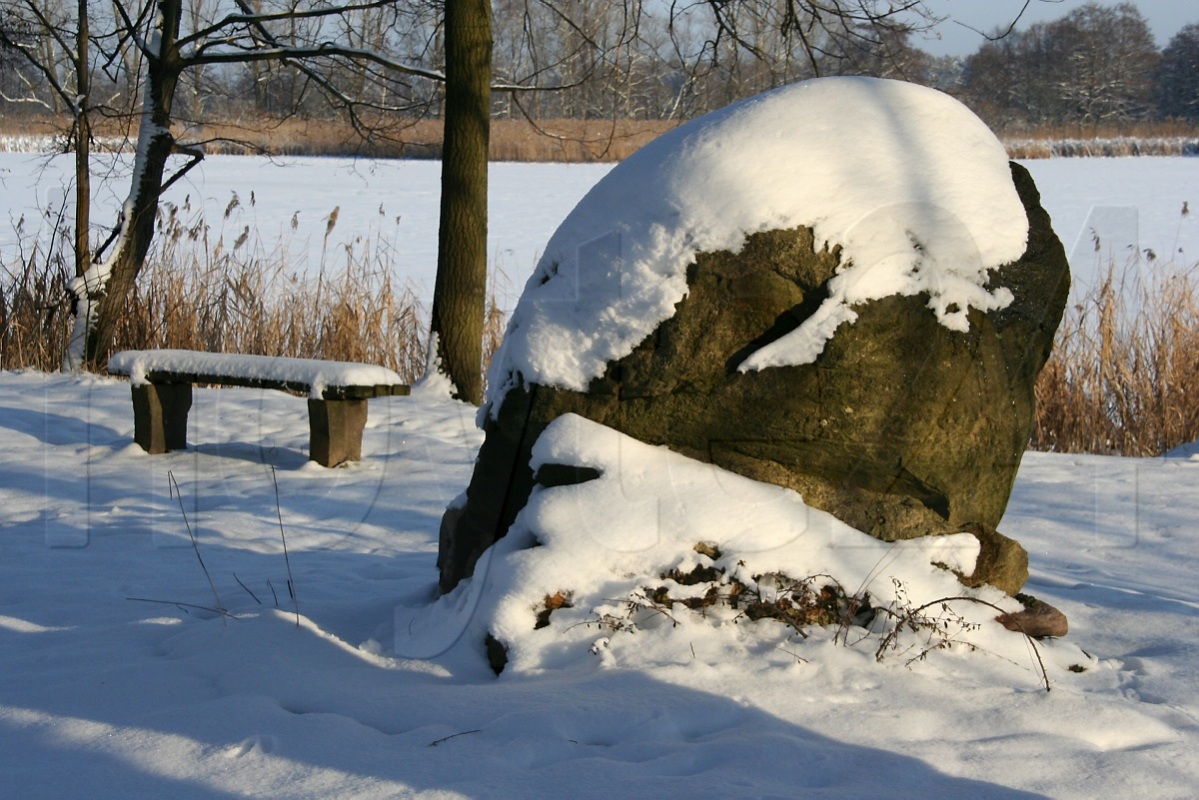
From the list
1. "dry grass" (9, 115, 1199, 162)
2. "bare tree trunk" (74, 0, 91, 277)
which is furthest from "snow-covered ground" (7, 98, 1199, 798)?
"dry grass" (9, 115, 1199, 162)

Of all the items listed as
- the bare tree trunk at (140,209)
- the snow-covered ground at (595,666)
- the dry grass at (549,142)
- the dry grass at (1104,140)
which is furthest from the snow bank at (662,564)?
the dry grass at (1104,140)

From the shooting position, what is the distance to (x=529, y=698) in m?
2.19

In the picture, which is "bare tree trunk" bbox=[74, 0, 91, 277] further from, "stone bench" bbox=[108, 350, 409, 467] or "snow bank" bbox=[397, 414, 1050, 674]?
"snow bank" bbox=[397, 414, 1050, 674]

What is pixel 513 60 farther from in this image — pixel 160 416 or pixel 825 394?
pixel 825 394

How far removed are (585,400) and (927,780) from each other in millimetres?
1181

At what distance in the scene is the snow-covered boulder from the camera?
8.46ft

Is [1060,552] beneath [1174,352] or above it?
beneath

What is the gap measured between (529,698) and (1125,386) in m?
4.76

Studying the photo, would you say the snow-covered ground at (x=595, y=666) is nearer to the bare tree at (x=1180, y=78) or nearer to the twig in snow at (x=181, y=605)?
the twig in snow at (x=181, y=605)

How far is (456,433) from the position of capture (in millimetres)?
5797

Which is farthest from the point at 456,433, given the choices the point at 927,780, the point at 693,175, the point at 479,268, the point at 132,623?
the point at 927,780

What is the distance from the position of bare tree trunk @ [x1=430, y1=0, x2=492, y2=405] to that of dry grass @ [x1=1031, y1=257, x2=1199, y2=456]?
10.5 ft

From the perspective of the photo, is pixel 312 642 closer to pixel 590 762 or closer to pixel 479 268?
pixel 590 762

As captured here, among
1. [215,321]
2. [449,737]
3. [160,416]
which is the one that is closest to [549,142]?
[215,321]
